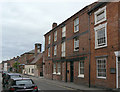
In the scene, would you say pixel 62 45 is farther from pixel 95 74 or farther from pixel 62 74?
pixel 95 74

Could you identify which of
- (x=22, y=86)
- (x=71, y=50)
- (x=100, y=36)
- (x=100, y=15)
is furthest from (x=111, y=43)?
(x=22, y=86)

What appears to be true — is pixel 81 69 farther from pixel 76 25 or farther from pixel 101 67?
pixel 76 25

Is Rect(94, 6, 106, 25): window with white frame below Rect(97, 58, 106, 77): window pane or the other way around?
the other way around

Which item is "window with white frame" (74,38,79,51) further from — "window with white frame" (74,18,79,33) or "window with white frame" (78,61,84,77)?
"window with white frame" (78,61,84,77)

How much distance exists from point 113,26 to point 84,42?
5559mm

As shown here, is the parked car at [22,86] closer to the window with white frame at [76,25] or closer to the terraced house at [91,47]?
the terraced house at [91,47]

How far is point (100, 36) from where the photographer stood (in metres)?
17.7

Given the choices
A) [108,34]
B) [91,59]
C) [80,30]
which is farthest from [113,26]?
[80,30]

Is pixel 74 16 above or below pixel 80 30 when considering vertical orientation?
above

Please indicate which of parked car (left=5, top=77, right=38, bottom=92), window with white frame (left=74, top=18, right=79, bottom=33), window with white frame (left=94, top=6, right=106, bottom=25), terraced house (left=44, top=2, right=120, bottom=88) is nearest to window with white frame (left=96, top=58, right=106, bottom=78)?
terraced house (left=44, top=2, right=120, bottom=88)

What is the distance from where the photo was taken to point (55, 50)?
3098 cm

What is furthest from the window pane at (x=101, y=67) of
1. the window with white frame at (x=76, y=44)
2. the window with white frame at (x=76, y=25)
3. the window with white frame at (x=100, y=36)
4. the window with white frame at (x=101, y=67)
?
the window with white frame at (x=76, y=25)

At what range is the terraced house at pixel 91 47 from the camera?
15.6 m

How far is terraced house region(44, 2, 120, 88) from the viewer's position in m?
15.6
